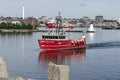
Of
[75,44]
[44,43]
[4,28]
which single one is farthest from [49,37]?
[4,28]

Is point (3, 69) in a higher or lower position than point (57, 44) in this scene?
higher

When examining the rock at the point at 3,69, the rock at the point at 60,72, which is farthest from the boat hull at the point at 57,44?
the rock at the point at 60,72

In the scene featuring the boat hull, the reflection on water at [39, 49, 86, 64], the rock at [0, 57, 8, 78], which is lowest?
the reflection on water at [39, 49, 86, 64]

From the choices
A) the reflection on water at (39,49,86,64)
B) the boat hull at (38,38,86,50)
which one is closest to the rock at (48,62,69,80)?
the reflection on water at (39,49,86,64)

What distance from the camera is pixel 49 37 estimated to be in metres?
49.9

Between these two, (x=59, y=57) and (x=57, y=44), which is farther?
(x=57, y=44)

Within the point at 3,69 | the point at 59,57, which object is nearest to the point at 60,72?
the point at 3,69

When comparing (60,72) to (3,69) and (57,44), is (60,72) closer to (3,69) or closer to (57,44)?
(3,69)

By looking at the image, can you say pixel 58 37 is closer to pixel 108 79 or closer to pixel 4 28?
pixel 108 79

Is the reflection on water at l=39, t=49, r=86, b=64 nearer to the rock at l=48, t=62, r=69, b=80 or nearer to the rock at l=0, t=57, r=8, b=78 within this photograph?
the rock at l=0, t=57, r=8, b=78

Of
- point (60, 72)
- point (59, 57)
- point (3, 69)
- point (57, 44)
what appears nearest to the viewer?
point (60, 72)

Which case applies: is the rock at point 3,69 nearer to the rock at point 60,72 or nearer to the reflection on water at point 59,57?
the rock at point 60,72

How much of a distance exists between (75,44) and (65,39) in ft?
11.9

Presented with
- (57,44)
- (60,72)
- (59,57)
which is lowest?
(59,57)
